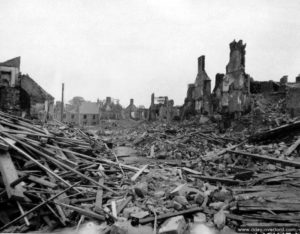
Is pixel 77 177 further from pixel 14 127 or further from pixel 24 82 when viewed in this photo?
pixel 24 82

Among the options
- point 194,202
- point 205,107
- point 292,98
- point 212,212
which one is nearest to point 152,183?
point 194,202

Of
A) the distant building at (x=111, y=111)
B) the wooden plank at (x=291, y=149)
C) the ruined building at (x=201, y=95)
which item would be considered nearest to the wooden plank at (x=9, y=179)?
the wooden plank at (x=291, y=149)

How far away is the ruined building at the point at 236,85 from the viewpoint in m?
15.6

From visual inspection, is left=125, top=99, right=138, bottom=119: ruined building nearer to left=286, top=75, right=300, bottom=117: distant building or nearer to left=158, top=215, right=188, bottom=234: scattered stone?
left=286, top=75, right=300, bottom=117: distant building

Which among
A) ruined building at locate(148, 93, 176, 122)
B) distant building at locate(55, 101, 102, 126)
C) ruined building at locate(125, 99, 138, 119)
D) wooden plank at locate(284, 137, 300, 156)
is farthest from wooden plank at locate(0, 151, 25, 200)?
distant building at locate(55, 101, 102, 126)

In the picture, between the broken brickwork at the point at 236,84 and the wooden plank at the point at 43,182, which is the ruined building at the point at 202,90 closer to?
the broken brickwork at the point at 236,84

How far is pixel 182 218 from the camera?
3.86m

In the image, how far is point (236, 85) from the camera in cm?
1591

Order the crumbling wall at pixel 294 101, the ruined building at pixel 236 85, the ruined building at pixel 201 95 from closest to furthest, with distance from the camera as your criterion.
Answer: the crumbling wall at pixel 294 101, the ruined building at pixel 236 85, the ruined building at pixel 201 95

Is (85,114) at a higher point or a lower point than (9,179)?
higher

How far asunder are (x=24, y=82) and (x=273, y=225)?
934 inches

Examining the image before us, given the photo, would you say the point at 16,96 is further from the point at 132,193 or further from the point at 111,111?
the point at 111,111

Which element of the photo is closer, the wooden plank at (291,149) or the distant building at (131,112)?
the wooden plank at (291,149)

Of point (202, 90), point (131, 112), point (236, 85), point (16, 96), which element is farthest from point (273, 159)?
point (131, 112)
